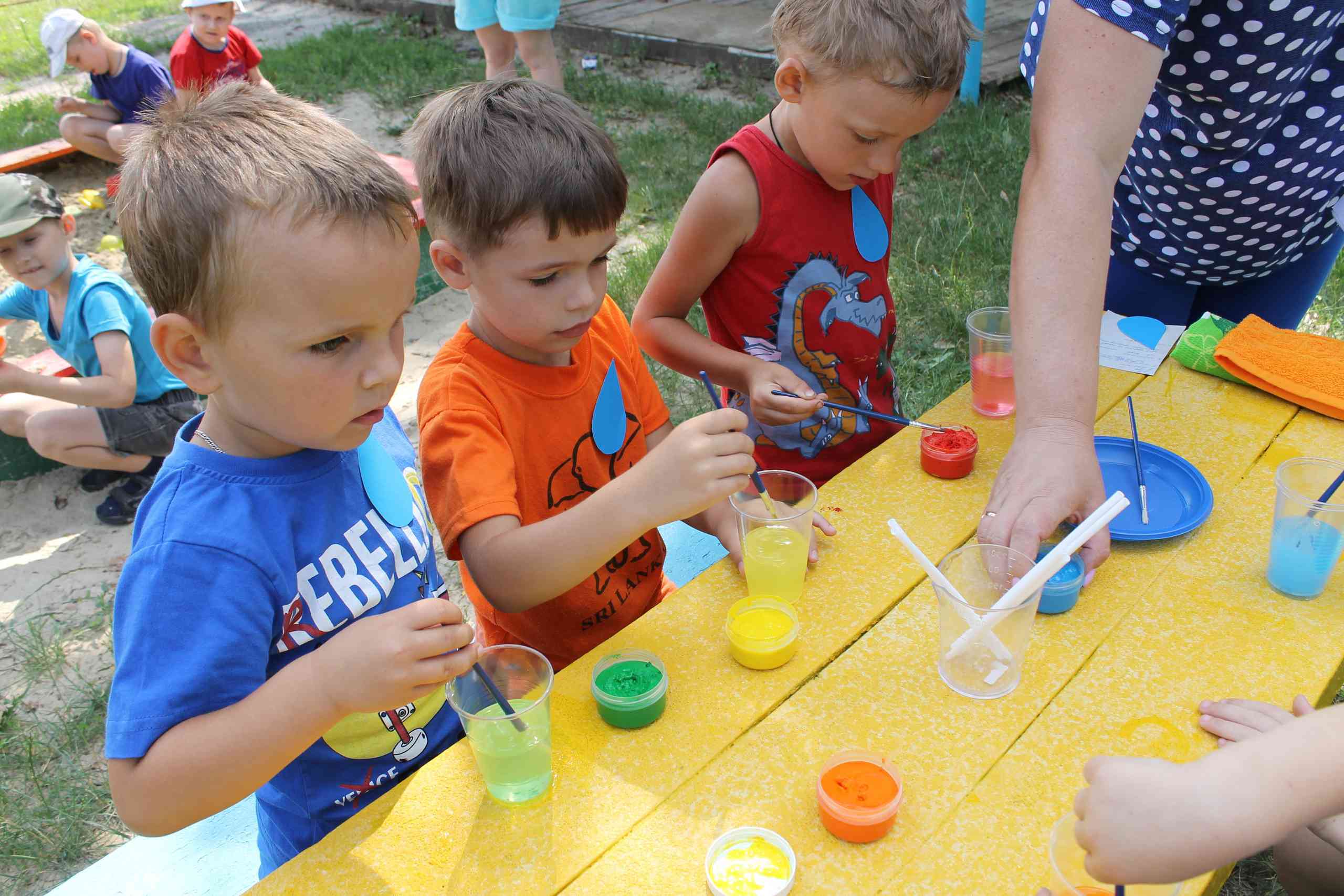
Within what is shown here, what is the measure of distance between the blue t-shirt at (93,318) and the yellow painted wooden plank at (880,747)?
274 centimetres

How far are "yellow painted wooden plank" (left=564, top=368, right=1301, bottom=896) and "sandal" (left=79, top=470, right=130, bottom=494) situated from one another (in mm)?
3354

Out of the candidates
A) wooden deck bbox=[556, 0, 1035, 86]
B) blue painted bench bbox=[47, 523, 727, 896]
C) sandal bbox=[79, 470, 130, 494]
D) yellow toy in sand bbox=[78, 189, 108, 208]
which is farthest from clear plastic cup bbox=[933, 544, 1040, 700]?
yellow toy in sand bbox=[78, 189, 108, 208]

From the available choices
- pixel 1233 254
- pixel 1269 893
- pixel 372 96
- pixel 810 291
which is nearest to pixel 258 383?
pixel 810 291

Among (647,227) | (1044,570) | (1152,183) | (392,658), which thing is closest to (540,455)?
(392,658)

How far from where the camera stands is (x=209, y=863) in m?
1.75

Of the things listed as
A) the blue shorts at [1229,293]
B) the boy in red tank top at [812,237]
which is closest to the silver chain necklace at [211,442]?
the boy in red tank top at [812,237]

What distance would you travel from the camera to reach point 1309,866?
1.58 m

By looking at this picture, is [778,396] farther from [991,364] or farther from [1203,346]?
[1203,346]

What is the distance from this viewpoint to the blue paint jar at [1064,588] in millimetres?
1394

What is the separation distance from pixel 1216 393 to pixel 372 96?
6.57 m

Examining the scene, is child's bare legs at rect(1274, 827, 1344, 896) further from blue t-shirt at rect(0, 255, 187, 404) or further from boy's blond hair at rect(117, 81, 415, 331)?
blue t-shirt at rect(0, 255, 187, 404)

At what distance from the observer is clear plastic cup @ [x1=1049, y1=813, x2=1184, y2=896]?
Result: 1002 millimetres

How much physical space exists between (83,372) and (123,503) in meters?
0.48

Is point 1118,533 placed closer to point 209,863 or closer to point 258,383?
point 258,383
